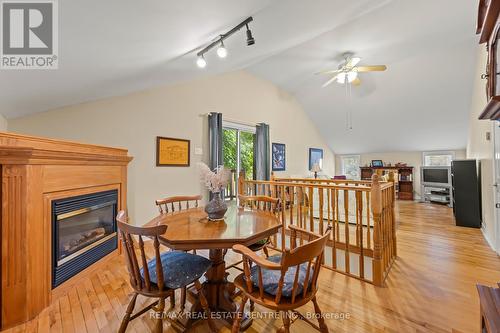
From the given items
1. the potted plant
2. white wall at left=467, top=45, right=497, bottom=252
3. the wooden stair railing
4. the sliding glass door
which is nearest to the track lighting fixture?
the potted plant

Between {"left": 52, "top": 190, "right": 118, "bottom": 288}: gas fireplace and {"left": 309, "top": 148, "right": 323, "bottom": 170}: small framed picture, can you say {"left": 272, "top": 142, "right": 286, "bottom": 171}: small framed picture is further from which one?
{"left": 52, "top": 190, "right": 118, "bottom": 288}: gas fireplace

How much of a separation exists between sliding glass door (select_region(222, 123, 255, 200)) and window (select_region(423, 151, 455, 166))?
19.9 feet

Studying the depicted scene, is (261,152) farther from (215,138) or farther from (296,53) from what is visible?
(296,53)

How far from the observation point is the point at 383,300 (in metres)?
1.92

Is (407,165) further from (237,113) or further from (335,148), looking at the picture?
(237,113)

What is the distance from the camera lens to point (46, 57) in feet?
5.42

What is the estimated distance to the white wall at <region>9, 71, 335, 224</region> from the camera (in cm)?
280

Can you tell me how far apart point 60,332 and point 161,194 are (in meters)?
2.17

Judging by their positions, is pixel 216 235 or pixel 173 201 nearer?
pixel 216 235

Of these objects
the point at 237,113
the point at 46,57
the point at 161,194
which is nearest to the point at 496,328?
the point at 46,57

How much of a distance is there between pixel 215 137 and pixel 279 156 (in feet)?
7.54


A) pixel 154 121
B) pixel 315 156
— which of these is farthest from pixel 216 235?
pixel 315 156

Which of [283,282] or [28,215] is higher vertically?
[28,215]

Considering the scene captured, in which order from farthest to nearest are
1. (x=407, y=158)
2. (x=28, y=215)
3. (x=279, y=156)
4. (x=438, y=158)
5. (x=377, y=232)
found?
(x=407, y=158)
(x=438, y=158)
(x=279, y=156)
(x=377, y=232)
(x=28, y=215)
